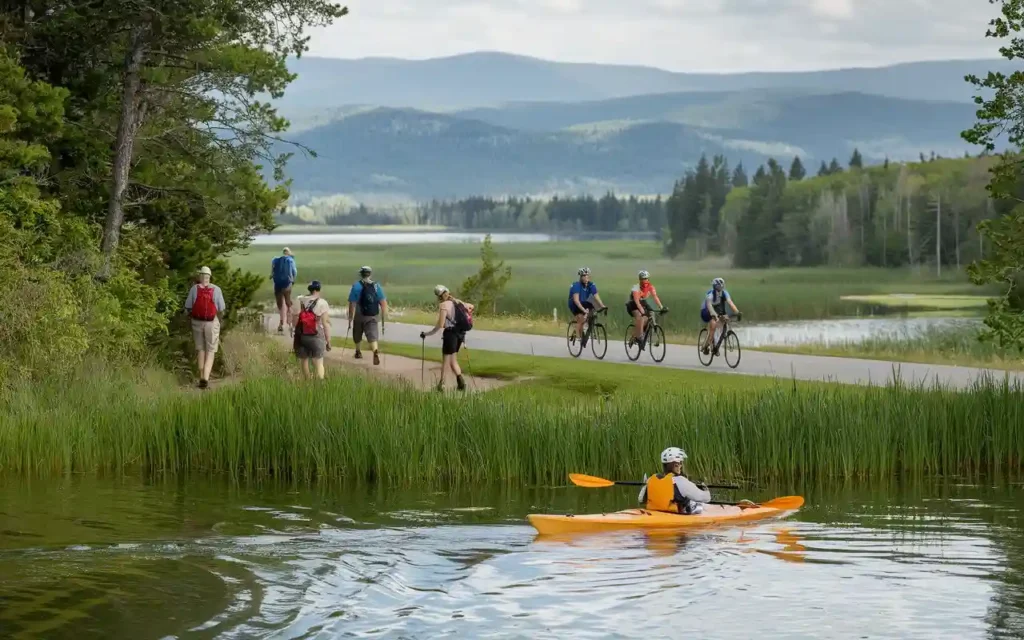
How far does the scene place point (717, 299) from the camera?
34438 millimetres

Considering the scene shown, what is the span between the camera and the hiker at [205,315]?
29453 millimetres

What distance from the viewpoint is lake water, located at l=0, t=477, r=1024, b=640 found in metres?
13.9

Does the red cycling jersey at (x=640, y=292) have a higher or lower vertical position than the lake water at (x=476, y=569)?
higher

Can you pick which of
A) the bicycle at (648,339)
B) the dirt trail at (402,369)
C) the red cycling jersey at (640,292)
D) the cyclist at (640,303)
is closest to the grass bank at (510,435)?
the dirt trail at (402,369)

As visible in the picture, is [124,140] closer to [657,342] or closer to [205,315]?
[205,315]

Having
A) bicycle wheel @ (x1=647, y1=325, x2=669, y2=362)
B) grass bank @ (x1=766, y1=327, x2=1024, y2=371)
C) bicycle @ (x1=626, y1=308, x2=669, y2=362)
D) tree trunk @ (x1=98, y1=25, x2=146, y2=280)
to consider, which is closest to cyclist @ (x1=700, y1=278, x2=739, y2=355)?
bicycle wheel @ (x1=647, y1=325, x2=669, y2=362)

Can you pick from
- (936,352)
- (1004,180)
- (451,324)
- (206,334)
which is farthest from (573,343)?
(1004,180)

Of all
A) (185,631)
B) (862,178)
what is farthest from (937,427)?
(862,178)

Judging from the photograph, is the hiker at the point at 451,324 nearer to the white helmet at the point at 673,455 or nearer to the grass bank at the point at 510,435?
the grass bank at the point at 510,435

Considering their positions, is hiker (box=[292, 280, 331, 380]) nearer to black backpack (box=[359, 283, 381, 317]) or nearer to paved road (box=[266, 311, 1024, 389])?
black backpack (box=[359, 283, 381, 317])

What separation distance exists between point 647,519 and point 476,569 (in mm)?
2798

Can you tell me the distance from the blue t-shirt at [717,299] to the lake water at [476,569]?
1346cm

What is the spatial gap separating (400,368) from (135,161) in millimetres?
7229

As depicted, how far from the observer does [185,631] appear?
13602 millimetres
